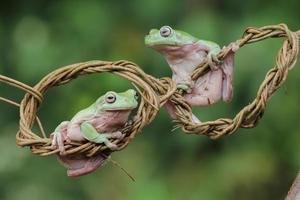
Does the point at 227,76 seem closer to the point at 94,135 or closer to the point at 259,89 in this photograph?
Result: the point at 259,89

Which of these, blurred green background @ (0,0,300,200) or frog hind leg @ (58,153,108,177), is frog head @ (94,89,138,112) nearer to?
frog hind leg @ (58,153,108,177)

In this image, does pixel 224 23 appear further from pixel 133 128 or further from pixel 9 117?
pixel 133 128

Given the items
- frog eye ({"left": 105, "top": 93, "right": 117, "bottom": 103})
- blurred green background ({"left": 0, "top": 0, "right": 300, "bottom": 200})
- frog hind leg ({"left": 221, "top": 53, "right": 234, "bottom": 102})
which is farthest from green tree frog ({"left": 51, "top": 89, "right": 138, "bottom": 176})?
blurred green background ({"left": 0, "top": 0, "right": 300, "bottom": 200})

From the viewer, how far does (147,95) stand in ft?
3.02

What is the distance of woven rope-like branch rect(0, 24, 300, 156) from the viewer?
914 millimetres

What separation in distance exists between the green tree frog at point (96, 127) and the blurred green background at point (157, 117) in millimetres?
1022

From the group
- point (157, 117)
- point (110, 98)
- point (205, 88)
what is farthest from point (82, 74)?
point (157, 117)

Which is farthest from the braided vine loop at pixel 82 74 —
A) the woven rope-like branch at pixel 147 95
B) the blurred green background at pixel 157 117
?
the blurred green background at pixel 157 117

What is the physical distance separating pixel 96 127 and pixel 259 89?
0.17m

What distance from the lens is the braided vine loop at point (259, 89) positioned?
964mm

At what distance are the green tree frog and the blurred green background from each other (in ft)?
3.35

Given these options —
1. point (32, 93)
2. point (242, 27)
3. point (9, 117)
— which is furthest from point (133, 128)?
point (9, 117)

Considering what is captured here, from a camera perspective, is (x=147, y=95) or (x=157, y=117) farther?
(x=157, y=117)

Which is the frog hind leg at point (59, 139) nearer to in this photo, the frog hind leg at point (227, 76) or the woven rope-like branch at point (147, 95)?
the woven rope-like branch at point (147, 95)
